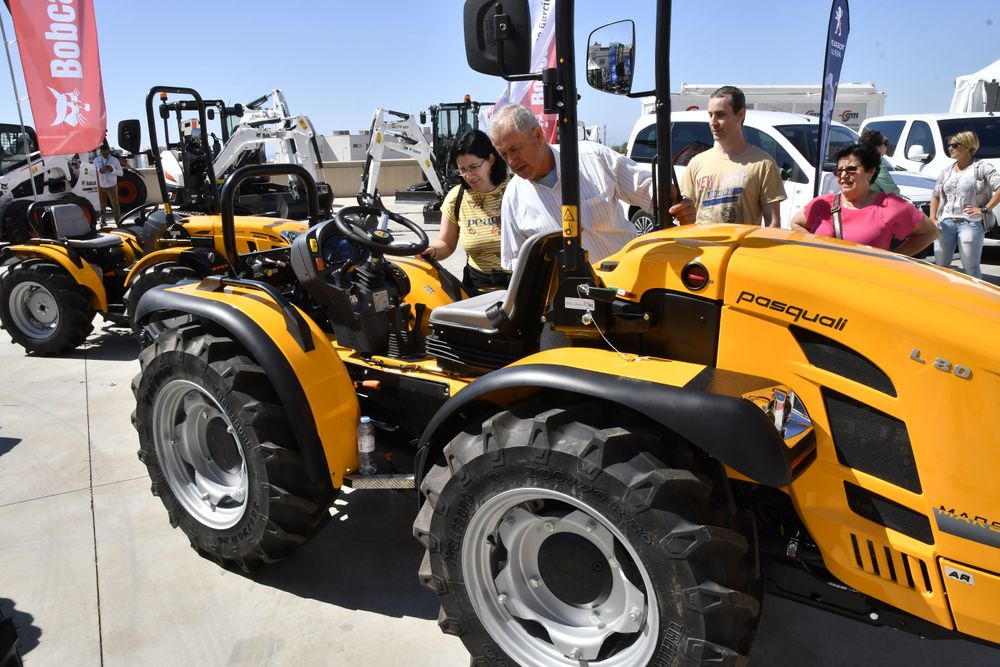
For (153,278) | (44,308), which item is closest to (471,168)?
(153,278)

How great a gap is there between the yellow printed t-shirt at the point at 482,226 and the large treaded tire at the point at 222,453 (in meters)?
1.52

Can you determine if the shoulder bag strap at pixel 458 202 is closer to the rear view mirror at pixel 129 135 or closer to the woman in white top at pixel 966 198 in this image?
the rear view mirror at pixel 129 135

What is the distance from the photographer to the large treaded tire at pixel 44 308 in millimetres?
6176

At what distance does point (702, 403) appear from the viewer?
5.82 ft

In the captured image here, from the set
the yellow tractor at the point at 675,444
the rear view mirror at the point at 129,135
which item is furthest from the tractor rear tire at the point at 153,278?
the yellow tractor at the point at 675,444

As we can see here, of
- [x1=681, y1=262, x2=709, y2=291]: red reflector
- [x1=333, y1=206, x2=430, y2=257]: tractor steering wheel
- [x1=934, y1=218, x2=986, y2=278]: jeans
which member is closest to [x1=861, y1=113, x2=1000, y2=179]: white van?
[x1=934, y1=218, x2=986, y2=278]: jeans

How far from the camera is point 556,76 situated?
6.73 ft

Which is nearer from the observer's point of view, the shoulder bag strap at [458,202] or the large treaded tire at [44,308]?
the shoulder bag strap at [458,202]

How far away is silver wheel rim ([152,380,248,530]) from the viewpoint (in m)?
3.06

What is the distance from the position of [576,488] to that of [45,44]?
7.64 meters

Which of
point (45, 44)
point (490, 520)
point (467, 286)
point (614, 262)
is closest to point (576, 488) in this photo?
point (490, 520)

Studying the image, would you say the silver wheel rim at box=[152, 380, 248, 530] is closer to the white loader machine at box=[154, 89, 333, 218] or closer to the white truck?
the white loader machine at box=[154, 89, 333, 218]

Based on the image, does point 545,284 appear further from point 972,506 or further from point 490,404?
point 972,506

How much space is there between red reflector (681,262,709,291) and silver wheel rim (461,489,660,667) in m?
0.73
